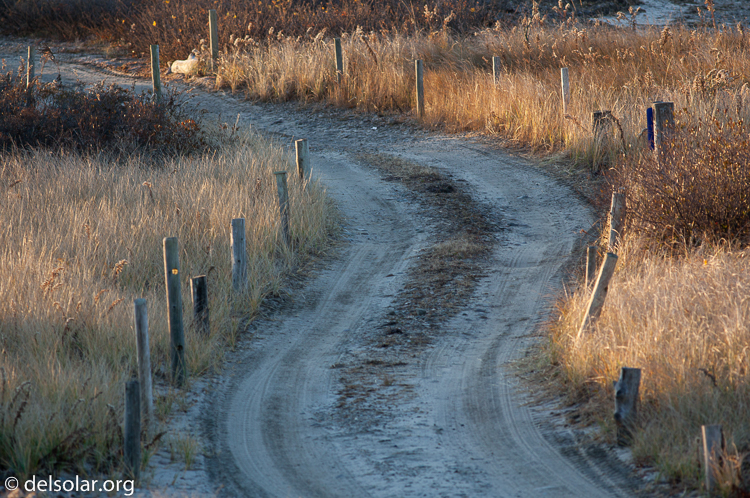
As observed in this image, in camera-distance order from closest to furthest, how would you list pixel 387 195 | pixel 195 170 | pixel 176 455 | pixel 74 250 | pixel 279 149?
pixel 176 455
pixel 74 250
pixel 195 170
pixel 387 195
pixel 279 149

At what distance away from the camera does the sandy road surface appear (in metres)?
3.80

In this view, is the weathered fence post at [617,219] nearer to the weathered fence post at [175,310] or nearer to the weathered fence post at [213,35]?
the weathered fence post at [175,310]

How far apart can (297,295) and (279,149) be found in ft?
14.5

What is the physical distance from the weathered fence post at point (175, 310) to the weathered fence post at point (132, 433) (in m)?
1.18

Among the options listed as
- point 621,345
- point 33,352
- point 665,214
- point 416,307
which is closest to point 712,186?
point 665,214

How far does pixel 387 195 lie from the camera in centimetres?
996

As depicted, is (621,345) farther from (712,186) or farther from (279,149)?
(279,149)

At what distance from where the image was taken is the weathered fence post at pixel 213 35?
1772 centimetres

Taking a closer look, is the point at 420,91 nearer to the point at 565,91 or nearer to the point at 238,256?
the point at 565,91

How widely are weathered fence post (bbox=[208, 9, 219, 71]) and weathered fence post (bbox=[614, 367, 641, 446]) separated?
16168mm

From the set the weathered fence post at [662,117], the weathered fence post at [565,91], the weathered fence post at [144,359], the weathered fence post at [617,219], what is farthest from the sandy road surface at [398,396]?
the weathered fence post at [565,91]

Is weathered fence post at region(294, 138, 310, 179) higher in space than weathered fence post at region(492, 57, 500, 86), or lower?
lower

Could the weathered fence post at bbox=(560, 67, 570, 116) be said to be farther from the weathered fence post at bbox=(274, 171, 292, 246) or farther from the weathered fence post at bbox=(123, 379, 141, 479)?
the weathered fence post at bbox=(123, 379, 141, 479)

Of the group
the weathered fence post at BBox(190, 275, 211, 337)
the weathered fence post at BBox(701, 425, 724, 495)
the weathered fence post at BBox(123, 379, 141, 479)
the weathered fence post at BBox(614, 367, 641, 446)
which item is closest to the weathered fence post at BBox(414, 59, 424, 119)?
the weathered fence post at BBox(190, 275, 211, 337)
